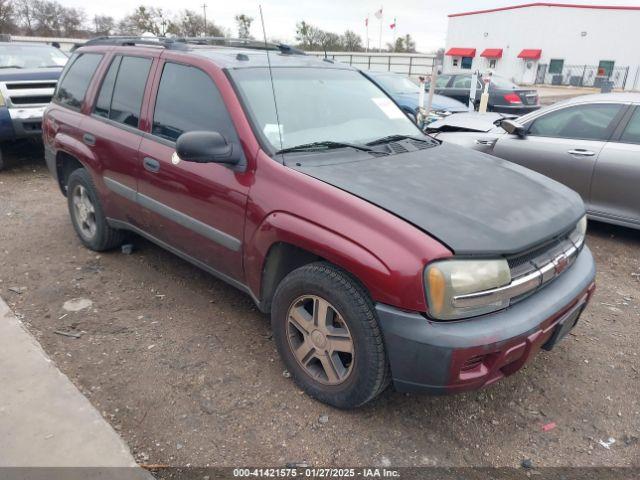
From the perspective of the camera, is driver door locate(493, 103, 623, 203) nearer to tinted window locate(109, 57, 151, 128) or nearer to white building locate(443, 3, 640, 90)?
tinted window locate(109, 57, 151, 128)

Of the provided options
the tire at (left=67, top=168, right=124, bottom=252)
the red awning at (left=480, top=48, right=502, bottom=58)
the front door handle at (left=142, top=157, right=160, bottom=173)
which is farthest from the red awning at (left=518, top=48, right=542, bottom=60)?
the front door handle at (left=142, top=157, right=160, bottom=173)

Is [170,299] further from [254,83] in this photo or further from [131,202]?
[254,83]

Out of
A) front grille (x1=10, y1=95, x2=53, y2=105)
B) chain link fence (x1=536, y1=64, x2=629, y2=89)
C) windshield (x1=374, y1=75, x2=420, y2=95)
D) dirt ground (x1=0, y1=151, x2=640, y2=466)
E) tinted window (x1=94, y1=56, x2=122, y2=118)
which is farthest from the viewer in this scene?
chain link fence (x1=536, y1=64, x2=629, y2=89)

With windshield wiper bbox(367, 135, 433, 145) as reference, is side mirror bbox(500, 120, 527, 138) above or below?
below

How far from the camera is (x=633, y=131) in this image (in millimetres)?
4840

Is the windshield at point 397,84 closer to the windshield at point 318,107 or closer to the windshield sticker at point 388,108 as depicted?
Answer: the windshield sticker at point 388,108

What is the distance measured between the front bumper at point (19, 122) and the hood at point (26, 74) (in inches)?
19.7

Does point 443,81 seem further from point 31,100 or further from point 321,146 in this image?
point 321,146

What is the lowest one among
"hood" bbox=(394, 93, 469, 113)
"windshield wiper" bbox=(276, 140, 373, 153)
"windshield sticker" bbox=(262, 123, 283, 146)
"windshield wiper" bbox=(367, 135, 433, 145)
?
"hood" bbox=(394, 93, 469, 113)

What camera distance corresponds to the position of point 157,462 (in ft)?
7.57

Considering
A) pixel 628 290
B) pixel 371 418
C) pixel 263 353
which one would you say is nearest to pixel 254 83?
pixel 263 353

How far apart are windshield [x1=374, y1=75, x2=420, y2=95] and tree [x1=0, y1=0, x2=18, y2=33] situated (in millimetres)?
45176

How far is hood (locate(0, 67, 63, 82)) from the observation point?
23.5 feet

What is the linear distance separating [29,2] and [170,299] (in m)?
63.2
